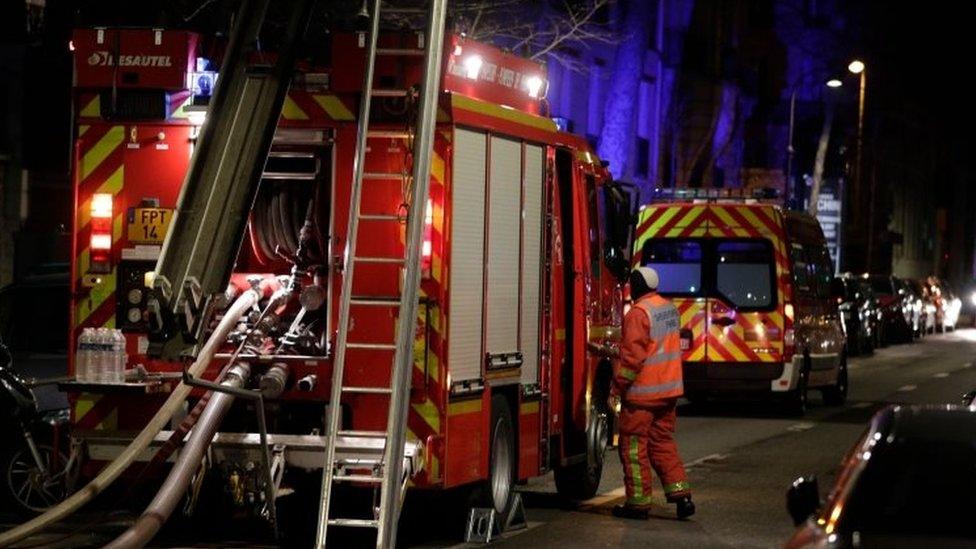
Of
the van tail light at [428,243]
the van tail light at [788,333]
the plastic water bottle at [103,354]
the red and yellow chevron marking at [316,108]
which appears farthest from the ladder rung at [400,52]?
the van tail light at [788,333]

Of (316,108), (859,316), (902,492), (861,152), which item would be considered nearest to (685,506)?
(316,108)

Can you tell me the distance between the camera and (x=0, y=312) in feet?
51.3

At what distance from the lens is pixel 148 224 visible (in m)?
11.0

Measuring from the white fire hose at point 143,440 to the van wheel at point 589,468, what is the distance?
11.3 feet

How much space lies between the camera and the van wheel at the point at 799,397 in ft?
70.5

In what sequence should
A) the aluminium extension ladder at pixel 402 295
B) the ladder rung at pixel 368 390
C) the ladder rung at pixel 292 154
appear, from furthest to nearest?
1. the ladder rung at pixel 292 154
2. the ladder rung at pixel 368 390
3. the aluminium extension ladder at pixel 402 295

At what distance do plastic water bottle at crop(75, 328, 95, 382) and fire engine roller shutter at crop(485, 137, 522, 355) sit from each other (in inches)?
96.8

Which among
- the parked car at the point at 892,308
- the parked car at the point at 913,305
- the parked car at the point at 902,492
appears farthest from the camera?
the parked car at the point at 913,305

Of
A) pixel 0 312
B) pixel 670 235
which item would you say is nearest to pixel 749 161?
pixel 670 235

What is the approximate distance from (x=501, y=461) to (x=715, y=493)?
321 cm

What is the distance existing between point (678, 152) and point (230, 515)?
118 feet

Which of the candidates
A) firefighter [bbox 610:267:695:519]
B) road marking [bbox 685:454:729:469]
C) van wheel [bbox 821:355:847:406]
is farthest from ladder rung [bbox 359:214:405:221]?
van wheel [bbox 821:355:847:406]

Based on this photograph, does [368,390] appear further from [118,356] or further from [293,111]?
[293,111]

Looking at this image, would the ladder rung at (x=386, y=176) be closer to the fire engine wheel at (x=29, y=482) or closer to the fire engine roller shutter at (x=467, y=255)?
the fire engine roller shutter at (x=467, y=255)
